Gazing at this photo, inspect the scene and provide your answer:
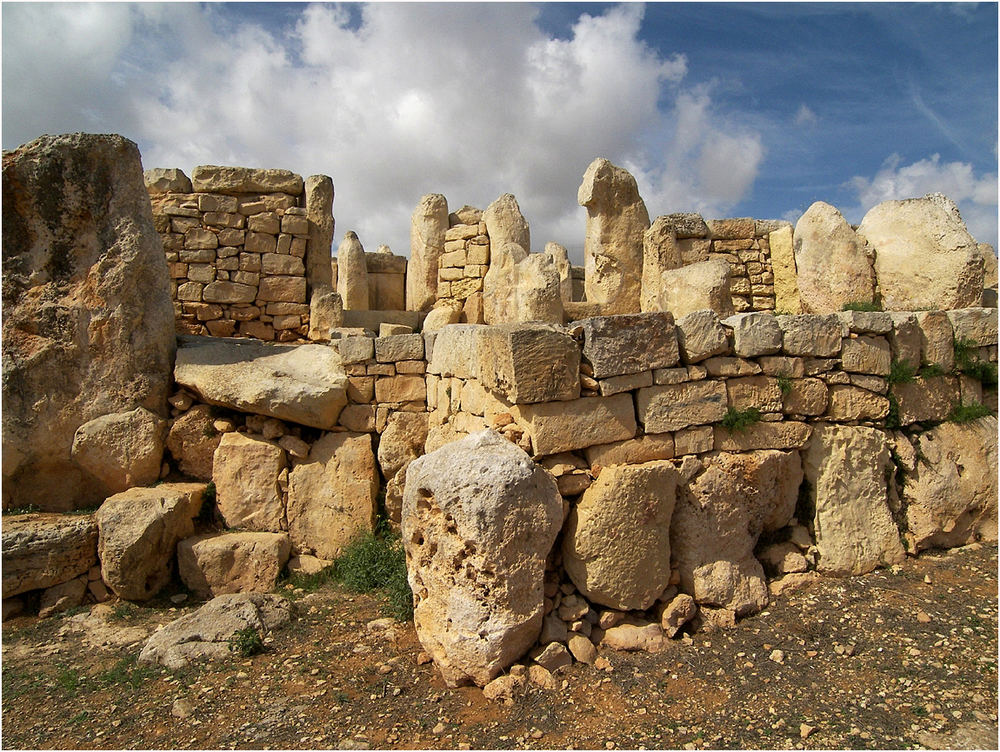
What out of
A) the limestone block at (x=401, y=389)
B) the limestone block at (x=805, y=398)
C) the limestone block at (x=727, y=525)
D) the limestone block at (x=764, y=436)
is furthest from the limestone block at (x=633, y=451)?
the limestone block at (x=401, y=389)

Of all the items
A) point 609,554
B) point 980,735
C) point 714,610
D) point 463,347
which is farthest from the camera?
point 463,347

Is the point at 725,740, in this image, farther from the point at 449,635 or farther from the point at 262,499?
the point at 262,499

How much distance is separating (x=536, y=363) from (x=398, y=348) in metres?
2.17

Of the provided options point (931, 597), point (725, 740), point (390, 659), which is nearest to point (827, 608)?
point (931, 597)

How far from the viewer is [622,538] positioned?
348 cm

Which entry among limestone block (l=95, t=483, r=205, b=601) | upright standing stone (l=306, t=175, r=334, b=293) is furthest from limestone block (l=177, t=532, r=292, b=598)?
upright standing stone (l=306, t=175, r=334, b=293)

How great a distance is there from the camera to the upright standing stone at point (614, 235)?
7164 mm

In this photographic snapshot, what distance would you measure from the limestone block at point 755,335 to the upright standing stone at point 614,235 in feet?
10.3

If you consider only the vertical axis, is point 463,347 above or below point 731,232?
below

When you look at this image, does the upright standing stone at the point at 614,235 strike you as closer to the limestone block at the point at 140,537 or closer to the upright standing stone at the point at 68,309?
the upright standing stone at the point at 68,309

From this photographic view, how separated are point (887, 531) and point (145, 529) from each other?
5.09 meters

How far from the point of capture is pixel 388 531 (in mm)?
5031

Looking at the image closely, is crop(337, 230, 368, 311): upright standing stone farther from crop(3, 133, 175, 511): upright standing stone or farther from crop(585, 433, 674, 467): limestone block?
crop(585, 433, 674, 467): limestone block

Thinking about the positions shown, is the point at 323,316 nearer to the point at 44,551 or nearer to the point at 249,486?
the point at 249,486
